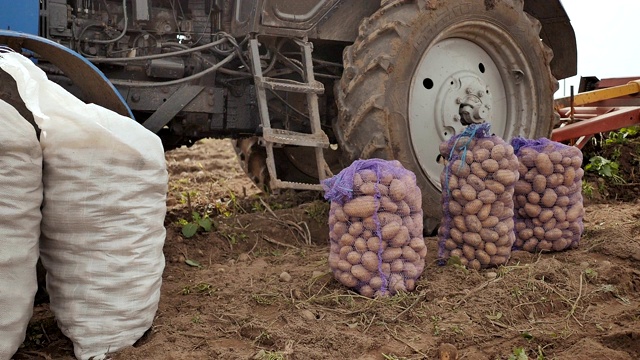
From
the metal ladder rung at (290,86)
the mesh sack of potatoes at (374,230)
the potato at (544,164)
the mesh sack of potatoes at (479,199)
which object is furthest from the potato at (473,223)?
the metal ladder rung at (290,86)

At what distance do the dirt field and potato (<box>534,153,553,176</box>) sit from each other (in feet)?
1.56

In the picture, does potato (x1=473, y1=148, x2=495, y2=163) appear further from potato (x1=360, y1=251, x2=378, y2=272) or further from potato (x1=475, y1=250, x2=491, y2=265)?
potato (x1=360, y1=251, x2=378, y2=272)

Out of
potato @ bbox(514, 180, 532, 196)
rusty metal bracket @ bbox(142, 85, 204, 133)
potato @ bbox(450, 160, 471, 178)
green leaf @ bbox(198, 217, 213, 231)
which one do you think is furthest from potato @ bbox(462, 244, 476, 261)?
rusty metal bracket @ bbox(142, 85, 204, 133)

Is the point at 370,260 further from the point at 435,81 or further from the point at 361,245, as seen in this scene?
the point at 435,81

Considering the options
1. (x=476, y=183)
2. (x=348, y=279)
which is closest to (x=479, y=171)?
(x=476, y=183)

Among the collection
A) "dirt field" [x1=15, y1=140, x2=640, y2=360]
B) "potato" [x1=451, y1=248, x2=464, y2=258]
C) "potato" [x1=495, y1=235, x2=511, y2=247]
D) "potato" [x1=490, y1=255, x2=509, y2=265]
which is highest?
"potato" [x1=495, y1=235, x2=511, y2=247]

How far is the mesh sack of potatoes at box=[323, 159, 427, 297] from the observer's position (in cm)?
332

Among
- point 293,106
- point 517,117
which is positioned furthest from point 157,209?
point 517,117

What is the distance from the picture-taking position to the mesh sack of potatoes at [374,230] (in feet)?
10.9

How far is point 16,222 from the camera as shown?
2.51 metres

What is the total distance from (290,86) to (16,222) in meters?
1.95

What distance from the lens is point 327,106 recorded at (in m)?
4.80

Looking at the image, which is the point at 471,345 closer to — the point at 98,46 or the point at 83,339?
the point at 83,339

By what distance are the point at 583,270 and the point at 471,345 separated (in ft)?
3.66
